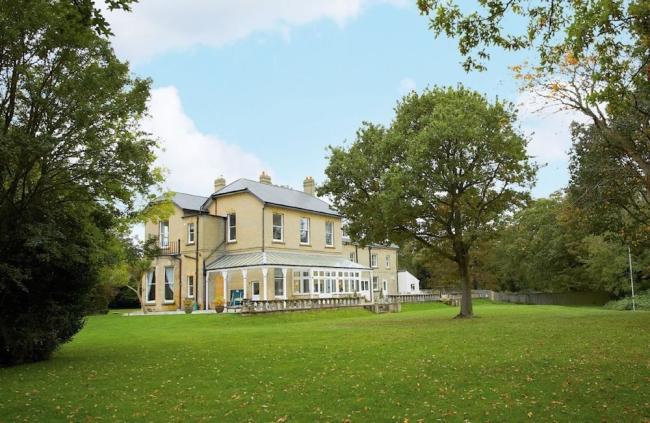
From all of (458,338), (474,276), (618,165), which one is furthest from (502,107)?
(474,276)

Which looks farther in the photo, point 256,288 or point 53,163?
point 256,288

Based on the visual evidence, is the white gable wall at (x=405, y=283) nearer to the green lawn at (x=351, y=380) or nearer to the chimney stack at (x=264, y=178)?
the chimney stack at (x=264, y=178)

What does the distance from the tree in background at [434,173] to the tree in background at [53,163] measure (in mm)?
12885

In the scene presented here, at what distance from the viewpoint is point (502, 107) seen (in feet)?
84.0

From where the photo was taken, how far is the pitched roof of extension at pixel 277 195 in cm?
3831

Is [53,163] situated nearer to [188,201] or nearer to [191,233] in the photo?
[191,233]

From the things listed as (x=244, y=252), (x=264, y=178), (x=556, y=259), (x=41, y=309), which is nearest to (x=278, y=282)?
(x=244, y=252)

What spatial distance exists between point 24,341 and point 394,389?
388 inches

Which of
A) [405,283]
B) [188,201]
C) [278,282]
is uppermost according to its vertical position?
[188,201]

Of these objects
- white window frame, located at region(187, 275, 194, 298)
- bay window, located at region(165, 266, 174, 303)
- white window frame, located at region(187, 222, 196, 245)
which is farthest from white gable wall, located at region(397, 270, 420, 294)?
white window frame, located at region(187, 222, 196, 245)

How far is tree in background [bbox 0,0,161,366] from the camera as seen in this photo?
12.5 meters

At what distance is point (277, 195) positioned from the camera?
40406 mm

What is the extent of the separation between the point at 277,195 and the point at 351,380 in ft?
100

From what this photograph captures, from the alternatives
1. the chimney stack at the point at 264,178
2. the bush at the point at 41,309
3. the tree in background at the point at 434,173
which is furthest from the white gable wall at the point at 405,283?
the bush at the point at 41,309
